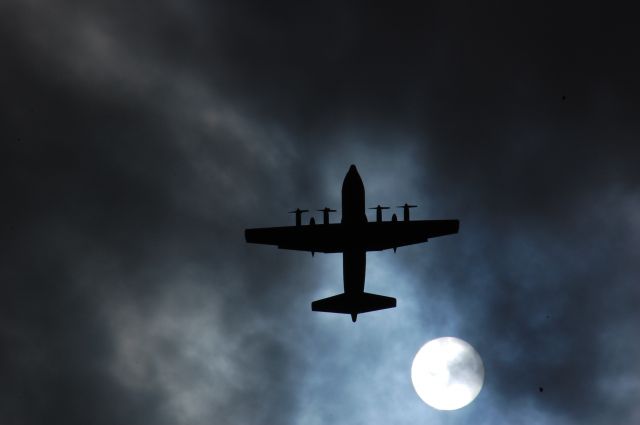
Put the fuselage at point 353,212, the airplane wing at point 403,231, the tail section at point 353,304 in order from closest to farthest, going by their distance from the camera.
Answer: the fuselage at point 353,212 → the airplane wing at point 403,231 → the tail section at point 353,304

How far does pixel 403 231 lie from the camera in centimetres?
10519

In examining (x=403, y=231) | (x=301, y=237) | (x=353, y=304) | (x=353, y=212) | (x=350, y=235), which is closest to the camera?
(x=353, y=212)

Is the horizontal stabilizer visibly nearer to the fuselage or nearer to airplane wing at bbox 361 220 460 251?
the fuselage

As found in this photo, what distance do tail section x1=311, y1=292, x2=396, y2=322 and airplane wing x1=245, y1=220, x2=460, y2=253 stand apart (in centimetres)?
662

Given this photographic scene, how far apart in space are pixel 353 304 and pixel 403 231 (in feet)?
38.3

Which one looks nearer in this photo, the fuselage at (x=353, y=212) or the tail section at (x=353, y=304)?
the fuselage at (x=353, y=212)

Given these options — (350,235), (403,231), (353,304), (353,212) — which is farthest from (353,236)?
(353,304)

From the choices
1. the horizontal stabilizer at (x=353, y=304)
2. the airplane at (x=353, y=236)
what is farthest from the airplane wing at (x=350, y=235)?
the horizontal stabilizer at (x=353, y=304)

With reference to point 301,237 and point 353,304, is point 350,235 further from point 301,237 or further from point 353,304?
point 353,304

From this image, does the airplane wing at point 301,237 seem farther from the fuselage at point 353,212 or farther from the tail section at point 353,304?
the tail section at point 353,304

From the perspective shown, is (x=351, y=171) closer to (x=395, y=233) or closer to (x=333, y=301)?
(x=395, y=233)

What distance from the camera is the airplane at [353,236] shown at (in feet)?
336

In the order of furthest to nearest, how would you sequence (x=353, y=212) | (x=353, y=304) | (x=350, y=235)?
(x=353, y=304) → (x=350, y=235) → (x=353, y=212)

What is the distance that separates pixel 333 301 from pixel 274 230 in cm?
1220
